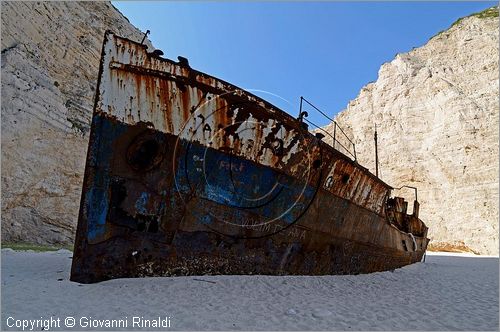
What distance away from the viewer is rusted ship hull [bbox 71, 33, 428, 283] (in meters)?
4.01

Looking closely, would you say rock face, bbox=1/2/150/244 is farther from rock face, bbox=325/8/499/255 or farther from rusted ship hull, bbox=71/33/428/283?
rock face, bbox=325/8/499/255

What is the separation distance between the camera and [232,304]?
11.3 feet

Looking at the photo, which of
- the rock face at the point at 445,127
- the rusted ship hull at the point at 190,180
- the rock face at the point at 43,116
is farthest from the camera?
the rock face at the point at 445,127

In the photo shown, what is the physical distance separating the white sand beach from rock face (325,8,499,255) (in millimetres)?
23672

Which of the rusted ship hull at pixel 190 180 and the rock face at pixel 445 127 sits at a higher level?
the rock face at pixel 445 127

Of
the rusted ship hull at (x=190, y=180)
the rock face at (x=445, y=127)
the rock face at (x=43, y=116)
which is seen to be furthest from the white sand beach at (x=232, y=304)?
the rock face at (x=445, y=127)

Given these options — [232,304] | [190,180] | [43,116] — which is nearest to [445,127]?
[43,116]

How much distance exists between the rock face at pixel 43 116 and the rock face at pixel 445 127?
25.2 metres

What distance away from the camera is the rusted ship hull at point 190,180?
13.2 feet

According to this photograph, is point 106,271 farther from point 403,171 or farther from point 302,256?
point 403,171

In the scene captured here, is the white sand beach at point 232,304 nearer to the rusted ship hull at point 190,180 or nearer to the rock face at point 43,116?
the rusted ship hull at point 190,180

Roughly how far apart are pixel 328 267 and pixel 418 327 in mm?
2948

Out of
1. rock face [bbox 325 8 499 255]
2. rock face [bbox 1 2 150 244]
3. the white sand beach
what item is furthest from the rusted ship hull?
rock face [bbox 325 8 499 255]

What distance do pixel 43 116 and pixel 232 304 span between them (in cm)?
1307
